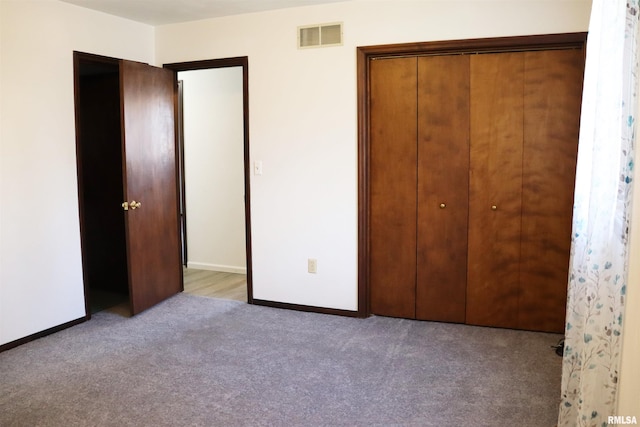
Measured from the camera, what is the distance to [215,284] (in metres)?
4.95

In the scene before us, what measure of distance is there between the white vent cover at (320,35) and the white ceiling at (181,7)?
168mm

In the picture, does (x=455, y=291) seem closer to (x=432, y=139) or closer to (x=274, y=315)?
(x=432, y=139)

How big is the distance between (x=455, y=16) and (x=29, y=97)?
2905 mm

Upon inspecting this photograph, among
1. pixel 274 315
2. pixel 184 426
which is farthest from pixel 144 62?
pixel 184 426

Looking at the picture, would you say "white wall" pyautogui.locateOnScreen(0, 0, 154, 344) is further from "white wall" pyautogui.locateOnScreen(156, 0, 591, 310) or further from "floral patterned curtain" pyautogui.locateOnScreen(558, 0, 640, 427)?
"floral patterned curtain" pyautogui.locateOnScreen(558, 0, 640, 427)

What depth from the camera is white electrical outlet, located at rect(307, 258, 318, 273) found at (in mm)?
4016

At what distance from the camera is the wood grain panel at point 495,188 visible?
3465 millimetres

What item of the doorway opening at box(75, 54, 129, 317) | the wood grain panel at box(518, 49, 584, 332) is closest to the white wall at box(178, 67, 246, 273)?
the doorway opening at box(75, 54, 129, 317)

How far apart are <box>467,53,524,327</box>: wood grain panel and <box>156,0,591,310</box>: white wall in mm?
383

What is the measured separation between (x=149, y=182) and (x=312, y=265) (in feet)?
4.80

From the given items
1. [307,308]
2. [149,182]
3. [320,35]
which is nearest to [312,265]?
[307,308]

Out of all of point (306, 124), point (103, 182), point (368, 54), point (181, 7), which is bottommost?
point (103, 182)

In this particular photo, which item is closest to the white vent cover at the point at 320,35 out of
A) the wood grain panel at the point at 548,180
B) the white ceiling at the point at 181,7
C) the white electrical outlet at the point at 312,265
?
the white ceiling at the point at 181,7

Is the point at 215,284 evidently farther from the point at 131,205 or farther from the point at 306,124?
the point at 306,124
